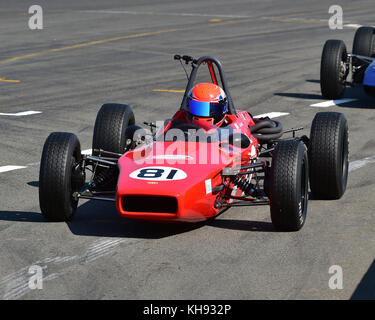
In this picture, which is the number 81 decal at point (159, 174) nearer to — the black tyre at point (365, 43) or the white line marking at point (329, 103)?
the white line marking at point (329, 103)

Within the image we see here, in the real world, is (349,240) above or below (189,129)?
below

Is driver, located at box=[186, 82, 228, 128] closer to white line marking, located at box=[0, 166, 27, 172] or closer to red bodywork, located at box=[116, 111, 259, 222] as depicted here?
red bodywork, located at box=[116, 111, 259, 222]

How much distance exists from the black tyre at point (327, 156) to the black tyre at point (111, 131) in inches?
95.7

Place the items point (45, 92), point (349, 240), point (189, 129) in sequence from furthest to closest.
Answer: point (45, 92)
point (189, 129)
point (349, 240)

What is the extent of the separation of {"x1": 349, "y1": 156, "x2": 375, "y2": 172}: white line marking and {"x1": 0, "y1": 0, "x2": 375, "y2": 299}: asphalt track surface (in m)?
0.03

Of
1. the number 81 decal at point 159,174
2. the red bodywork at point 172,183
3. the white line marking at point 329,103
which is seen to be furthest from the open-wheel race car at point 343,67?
the number 81 decal at point 159,174

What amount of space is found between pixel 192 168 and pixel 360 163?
3971 millimetres

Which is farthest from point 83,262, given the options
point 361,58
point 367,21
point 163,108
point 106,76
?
point 367,21

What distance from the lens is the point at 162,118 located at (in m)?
16.3

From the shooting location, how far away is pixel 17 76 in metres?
21.8

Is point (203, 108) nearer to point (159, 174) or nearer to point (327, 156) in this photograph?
point (327, 156)

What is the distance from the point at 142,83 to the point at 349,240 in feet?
38.8

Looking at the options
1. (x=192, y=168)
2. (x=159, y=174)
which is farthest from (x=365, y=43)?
(x=159, y=174)

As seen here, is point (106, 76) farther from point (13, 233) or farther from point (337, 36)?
point (13, 233)
